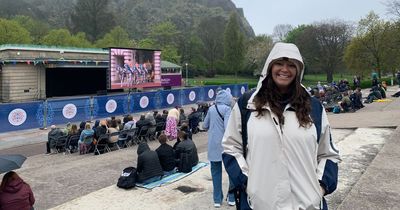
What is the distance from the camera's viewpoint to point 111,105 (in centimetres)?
2059

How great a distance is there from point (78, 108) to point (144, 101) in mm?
5645

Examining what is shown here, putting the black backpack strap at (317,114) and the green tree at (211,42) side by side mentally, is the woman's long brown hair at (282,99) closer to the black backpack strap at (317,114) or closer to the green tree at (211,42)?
the black backpack strap at (317,114)

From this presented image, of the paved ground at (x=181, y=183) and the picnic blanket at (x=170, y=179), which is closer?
the paved ground at (x=181, y=183)

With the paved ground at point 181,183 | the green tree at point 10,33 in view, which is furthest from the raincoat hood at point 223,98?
the green tree at point 10,33

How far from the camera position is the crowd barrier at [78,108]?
15.5m

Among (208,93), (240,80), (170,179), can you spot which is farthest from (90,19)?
(170,179)

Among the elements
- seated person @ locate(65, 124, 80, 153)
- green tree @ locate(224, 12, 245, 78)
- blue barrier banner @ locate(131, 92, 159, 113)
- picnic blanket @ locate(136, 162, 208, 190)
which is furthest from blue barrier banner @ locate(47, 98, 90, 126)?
green tree @ locate(224, 12, 245, 78)

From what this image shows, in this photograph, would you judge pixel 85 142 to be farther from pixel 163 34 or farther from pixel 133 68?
pixel 163 34

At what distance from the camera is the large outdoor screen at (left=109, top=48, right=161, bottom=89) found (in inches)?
1306

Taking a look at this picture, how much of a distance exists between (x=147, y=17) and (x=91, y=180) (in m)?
132

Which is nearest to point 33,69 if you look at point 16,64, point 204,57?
point 16,64

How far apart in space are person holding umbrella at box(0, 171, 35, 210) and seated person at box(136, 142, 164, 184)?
295 centimetres

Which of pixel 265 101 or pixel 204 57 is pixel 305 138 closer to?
pixel 265 101

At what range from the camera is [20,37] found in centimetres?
4753
